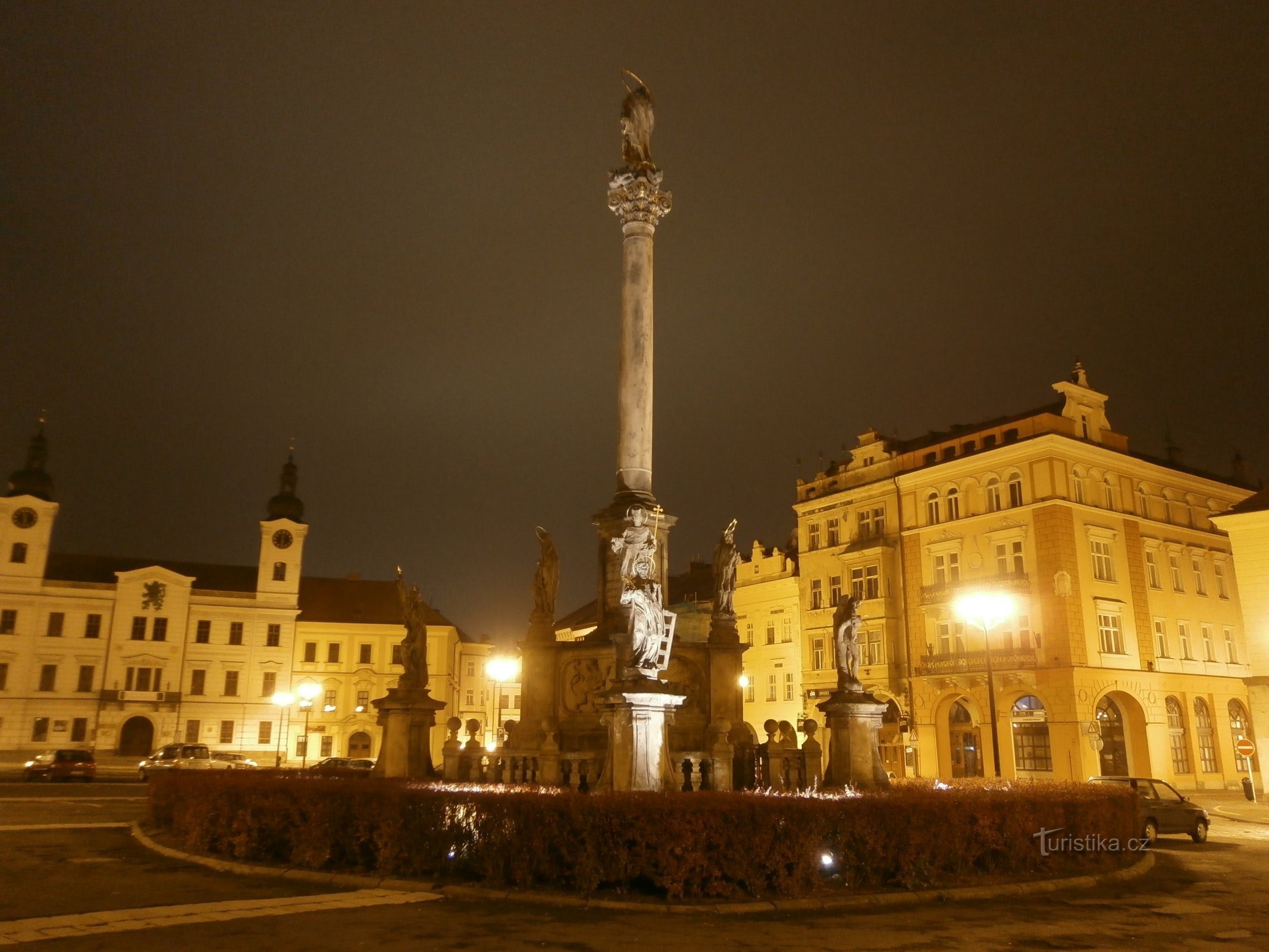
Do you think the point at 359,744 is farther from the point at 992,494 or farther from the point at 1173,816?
the point at 1173,816

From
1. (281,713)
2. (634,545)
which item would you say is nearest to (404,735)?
(634,545)

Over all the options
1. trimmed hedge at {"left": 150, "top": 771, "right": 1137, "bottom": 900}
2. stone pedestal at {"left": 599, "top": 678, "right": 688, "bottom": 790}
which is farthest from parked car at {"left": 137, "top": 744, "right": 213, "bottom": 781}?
stone pedestal at {"left": 599, "top": 678, "right": 688, "bottom": 790}

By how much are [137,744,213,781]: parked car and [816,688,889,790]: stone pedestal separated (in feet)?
101

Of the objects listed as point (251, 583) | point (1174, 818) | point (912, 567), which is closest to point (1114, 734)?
point (912, 567)

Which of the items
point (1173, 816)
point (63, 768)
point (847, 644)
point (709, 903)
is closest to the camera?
point (709, 903)

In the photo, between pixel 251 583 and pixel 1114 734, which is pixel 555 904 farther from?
pixel 251 583

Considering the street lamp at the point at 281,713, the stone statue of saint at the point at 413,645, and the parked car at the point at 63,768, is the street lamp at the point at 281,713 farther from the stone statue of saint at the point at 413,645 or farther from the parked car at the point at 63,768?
the stone statue of saint at the point at 413,645

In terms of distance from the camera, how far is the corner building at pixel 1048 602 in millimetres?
38812

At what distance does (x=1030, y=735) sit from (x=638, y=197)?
28975 millimetres

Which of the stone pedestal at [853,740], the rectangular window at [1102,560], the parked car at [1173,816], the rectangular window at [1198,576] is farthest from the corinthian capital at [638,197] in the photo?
the rectangular window at [1198,576]

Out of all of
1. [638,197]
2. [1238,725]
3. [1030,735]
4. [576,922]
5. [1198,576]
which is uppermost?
[638,197]

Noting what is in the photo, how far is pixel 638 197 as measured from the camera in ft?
69.4

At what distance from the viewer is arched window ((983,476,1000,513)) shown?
4191cm

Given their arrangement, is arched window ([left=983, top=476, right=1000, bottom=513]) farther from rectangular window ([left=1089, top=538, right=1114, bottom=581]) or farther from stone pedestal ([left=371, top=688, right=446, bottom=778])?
stone pedestal ([left=371, top=688, right=446, bottom=778])
